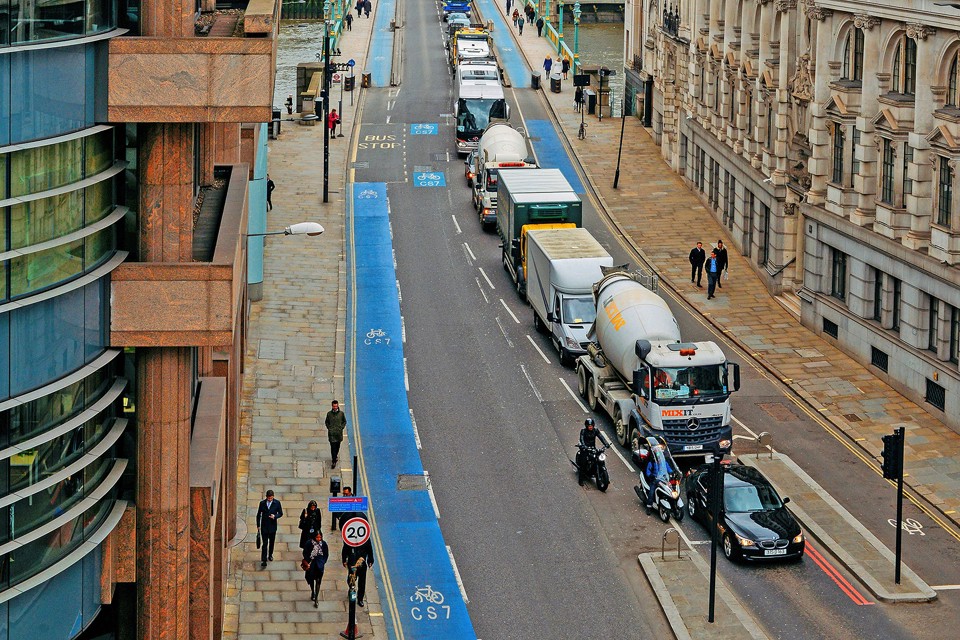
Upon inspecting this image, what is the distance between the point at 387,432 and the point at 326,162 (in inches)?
1065

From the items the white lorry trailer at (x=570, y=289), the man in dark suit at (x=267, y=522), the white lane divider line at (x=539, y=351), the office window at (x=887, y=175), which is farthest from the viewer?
the white lane divider line at (x=539, y=351)

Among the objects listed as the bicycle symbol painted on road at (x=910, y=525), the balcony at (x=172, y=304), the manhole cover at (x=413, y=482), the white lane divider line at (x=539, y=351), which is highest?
the balcony at (x=172, y=304)

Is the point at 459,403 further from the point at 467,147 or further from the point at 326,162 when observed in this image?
the point at 467,147

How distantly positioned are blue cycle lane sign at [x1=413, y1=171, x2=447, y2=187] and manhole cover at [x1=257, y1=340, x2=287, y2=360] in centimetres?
2529

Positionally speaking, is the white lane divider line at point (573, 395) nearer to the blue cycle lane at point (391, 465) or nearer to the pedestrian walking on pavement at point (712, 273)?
the blue cycle lane at point (391, 465)

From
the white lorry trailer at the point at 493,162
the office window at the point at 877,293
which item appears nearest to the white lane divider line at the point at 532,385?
the office window at the point at 877,293

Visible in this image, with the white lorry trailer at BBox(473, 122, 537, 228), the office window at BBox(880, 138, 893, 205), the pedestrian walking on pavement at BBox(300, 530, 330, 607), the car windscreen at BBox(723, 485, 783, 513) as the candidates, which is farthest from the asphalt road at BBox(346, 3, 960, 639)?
the office window at BBox(880, 138, 893, 205)

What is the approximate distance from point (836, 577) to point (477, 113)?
163 feet

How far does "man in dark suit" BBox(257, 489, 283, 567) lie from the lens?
1495 inches

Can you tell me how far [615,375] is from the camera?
47750 millimetres

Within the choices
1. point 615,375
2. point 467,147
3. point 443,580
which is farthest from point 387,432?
point 467,147

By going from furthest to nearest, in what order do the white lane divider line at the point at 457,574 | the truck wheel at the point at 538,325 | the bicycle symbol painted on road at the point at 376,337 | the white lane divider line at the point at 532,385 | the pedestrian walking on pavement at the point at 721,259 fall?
1. the pedestrian walking on pavement at the point at 721,259
2. the truck wheel at the point at 538,325
3. the bicycle symbol painted on road at the point at 376,337
4. the white lane divider line at the point at 532,385
5. the white lane divider line at the point at 457,574

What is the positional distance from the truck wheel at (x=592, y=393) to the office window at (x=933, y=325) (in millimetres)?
10955

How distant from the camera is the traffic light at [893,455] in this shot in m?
35.7
